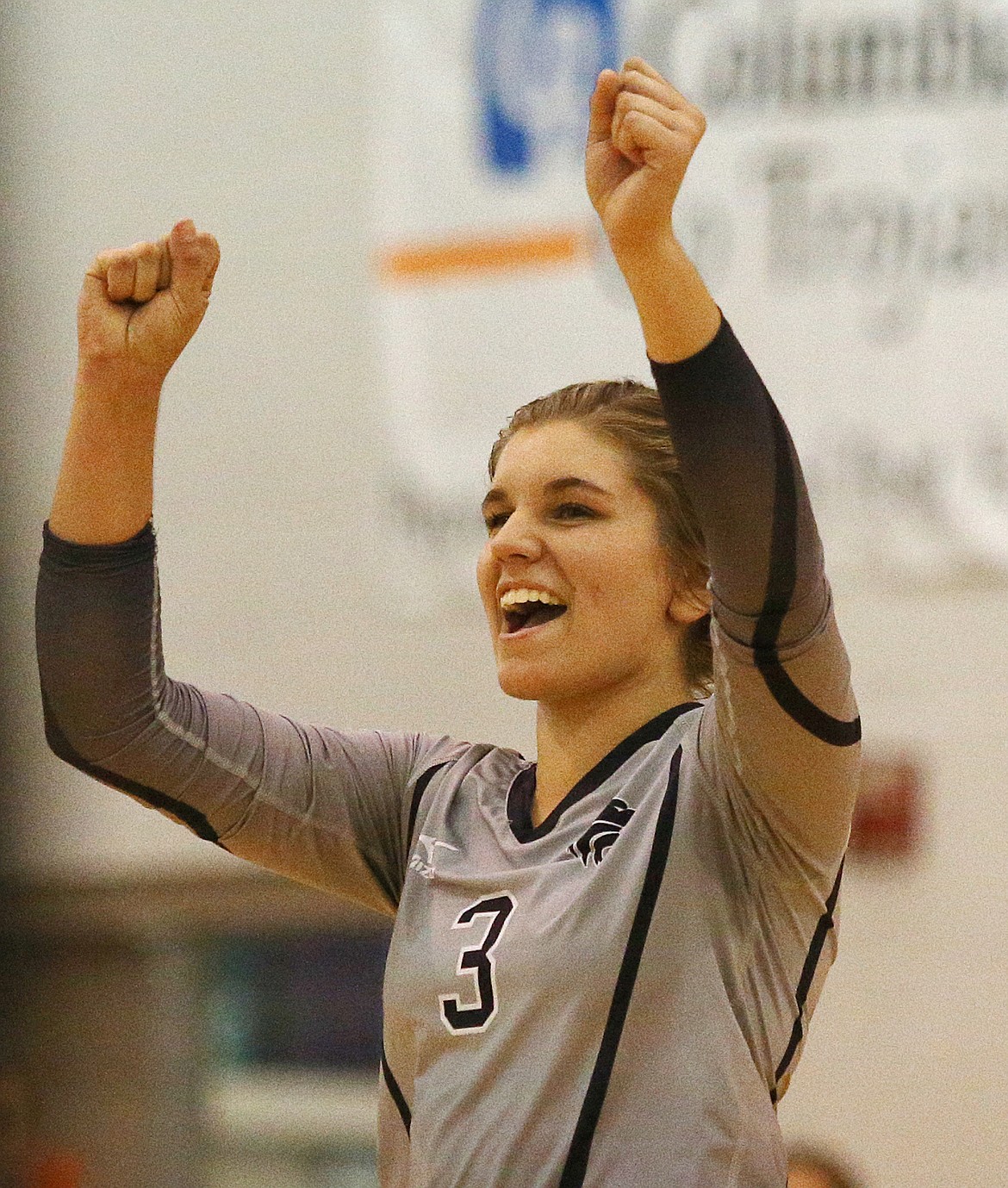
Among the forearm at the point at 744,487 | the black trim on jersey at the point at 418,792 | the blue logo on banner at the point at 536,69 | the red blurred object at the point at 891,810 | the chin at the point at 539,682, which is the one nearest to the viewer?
the forearm at the point at 744,487

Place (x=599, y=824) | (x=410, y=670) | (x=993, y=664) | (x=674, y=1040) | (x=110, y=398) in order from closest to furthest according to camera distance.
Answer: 1. (x=674, y=1040)
2. (x=599, y=824)
3. (x=110, y=398)
4. (x=993, y=664)
5. (x=410, y=670)

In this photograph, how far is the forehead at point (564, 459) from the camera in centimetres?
143

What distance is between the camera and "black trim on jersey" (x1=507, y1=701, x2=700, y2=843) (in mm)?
1393

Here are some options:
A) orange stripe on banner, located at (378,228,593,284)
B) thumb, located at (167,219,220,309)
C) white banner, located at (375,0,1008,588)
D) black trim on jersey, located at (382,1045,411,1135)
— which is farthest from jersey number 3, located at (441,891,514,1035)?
orange stripe on banner, located at (378,228,593,284)

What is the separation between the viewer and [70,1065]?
4359 millimetres

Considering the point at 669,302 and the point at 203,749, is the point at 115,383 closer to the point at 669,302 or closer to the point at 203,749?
the point at 203,749

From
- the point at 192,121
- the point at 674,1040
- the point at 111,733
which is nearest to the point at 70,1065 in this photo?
the point at 192,121

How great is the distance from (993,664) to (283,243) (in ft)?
A: 6.99

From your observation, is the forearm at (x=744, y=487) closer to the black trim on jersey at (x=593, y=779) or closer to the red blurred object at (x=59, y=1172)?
the black trim on jersey at (x=593, y=779)

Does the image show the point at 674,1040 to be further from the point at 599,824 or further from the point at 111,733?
the point at 111,733

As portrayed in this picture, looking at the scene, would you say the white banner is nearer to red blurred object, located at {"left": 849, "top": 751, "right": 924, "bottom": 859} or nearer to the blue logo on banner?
the blue logo on banner

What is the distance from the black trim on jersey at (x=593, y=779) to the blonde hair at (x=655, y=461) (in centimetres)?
9

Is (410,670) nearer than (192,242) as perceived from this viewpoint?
No

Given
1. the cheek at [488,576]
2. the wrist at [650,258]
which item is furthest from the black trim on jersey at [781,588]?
the cheek at [488,576]
